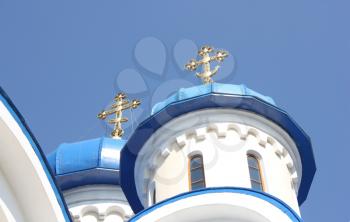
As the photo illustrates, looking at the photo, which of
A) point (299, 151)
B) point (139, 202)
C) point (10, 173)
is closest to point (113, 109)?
point (139, 202)

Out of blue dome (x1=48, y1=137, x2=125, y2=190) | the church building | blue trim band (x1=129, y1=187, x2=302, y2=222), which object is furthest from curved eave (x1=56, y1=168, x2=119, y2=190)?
blue trim band (x1=129, y1=187, x2=302, y2=222)

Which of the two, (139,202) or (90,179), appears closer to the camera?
(139,202)

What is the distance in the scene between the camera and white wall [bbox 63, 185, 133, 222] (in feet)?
43.1

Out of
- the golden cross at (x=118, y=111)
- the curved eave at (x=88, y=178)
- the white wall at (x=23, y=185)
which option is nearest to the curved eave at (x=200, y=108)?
the curved eave at (x=88, y=178)

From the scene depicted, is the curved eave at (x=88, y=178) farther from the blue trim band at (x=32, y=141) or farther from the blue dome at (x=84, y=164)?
the blue trim band at (x=32, y=141)

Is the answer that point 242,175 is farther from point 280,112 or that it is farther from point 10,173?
point 10,173

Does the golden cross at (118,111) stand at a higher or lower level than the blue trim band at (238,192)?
higher

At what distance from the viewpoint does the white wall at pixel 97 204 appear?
43.1 feet

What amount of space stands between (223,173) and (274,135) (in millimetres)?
1173

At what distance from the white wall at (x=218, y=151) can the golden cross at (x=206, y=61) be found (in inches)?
66.7

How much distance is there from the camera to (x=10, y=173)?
748cm

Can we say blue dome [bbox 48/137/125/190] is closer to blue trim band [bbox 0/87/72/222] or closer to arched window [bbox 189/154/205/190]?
arched window [bbox 189/154/205/190]

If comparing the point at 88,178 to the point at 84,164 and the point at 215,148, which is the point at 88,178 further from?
the point at 215,148

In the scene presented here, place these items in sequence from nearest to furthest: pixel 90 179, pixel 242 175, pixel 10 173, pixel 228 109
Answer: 1. pixel 10 173
2. pixel 242 175
3. pixel 228 109
4. pixel 90 179
